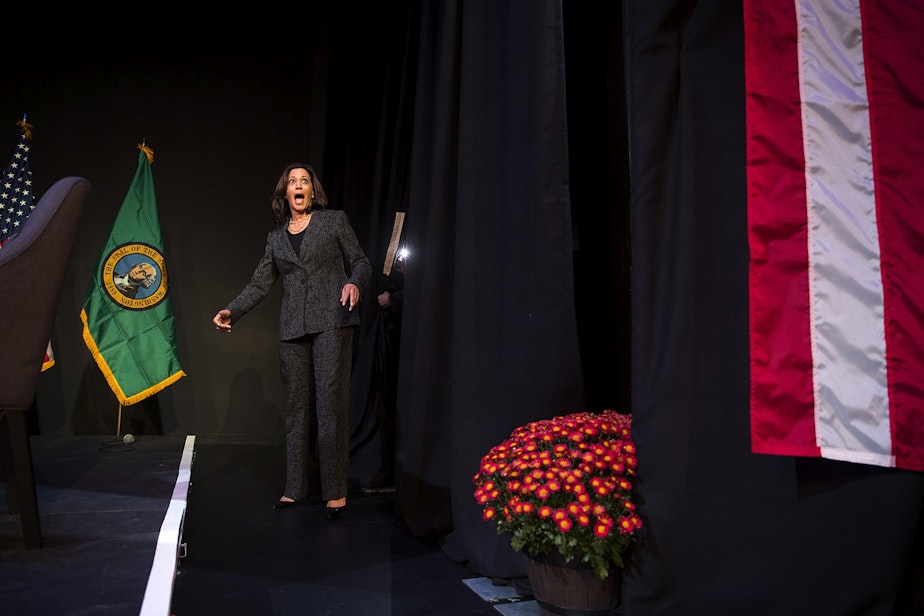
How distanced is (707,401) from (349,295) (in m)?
1.53

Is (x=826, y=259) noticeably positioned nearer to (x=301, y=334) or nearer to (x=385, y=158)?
(x=301, y=334)

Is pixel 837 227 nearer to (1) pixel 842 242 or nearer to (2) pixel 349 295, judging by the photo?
(1) pixel 842 242

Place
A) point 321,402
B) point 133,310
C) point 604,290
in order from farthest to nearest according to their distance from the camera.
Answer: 1. point 133,310
2. point 321,402
3. point 604,290

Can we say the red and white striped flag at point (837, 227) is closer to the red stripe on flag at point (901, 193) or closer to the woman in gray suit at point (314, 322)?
the red stripe on flag at point (901, 193)

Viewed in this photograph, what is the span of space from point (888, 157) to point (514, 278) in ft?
3.49

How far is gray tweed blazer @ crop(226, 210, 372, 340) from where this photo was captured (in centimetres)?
281

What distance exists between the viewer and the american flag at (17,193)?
13.6 ft

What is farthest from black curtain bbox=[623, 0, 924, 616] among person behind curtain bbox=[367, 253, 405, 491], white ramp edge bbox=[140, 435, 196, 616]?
person behind curtain bbox=[367, 253, 405, 491]

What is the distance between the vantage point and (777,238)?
1.46m

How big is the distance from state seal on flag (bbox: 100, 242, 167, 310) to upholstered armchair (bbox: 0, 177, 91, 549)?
8.59 feet

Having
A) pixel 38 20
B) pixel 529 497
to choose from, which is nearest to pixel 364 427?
pixel 529 497

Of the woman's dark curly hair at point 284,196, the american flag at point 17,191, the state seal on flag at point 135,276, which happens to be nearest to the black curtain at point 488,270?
the woman's dark curly hair at point 284,196

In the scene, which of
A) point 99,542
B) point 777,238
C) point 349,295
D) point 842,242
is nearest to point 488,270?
point 349,295

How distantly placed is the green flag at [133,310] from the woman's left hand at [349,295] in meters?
1.92
